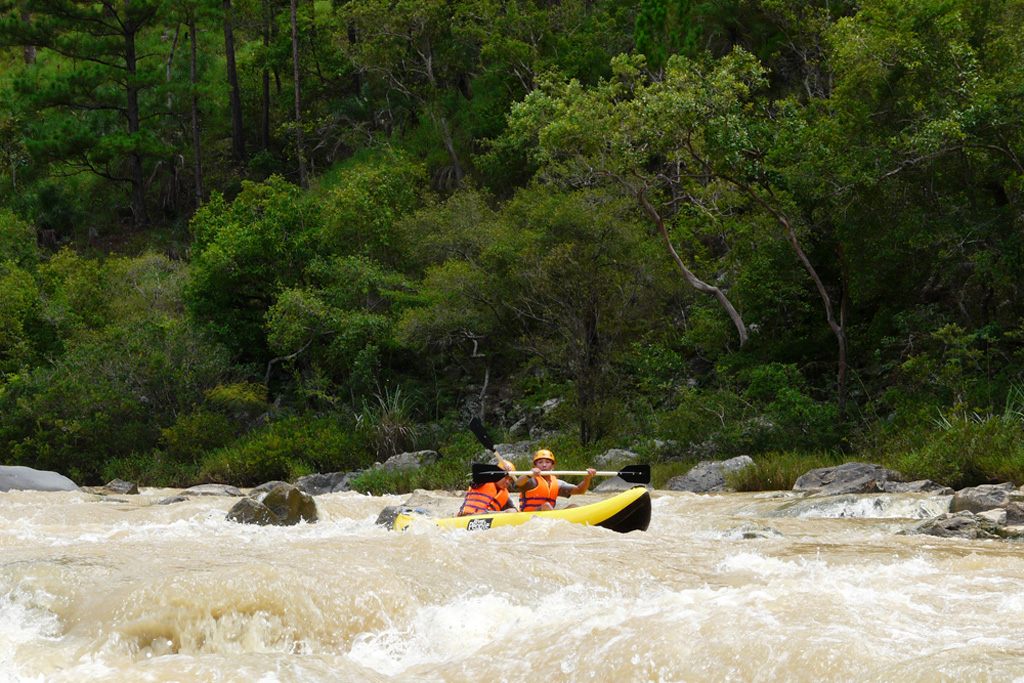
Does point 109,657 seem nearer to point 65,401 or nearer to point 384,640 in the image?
point 384,640

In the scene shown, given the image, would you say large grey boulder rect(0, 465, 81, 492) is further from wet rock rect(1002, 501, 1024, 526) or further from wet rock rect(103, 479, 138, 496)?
wet rock rect(1002, 501, 1024, 526)

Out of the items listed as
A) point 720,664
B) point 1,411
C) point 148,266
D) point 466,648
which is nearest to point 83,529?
point 466,648

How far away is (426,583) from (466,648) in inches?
32.2

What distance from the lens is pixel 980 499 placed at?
7.59m

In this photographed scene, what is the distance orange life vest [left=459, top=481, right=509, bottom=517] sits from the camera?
773 cm

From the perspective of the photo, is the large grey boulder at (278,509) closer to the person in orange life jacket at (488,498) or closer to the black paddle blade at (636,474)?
the person in orange life jacket at (488,498)

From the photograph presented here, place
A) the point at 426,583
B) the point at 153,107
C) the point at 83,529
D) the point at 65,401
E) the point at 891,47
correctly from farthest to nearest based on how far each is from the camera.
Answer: the point at 153,107, the point at 65,401, the point at 891,47, the point at 83,529, the point at 426,583

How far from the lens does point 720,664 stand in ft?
11.2

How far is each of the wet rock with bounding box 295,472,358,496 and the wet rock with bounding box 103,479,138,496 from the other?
269 cm

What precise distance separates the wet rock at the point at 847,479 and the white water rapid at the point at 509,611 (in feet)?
11.8

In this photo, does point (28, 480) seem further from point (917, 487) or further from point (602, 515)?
point (917, 487)

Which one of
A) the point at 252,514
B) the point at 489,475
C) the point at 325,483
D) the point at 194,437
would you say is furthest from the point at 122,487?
the point at 489,475

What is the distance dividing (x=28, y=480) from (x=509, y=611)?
463 inches

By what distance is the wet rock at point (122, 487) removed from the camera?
47.6 ft
